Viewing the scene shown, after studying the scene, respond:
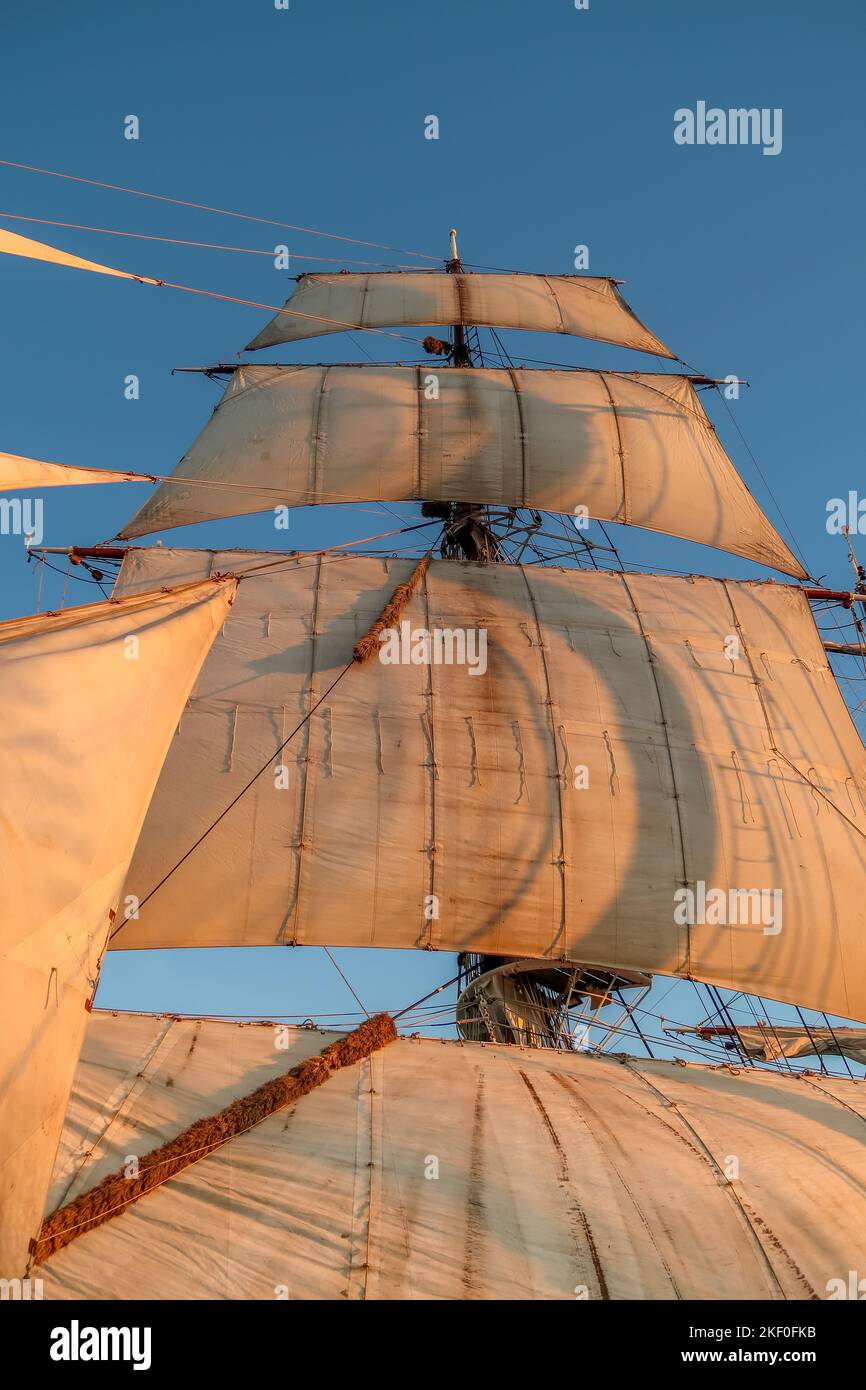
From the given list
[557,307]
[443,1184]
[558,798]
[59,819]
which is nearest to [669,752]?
[558,798]

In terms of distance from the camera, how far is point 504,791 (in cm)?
1848

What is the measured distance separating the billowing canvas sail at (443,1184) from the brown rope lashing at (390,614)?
7.65 metres

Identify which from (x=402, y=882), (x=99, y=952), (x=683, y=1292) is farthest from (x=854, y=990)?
(x=99, y=952)

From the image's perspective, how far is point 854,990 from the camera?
61.0 ft

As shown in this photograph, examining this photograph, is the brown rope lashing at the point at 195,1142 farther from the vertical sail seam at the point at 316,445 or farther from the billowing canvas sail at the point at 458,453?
the billowing canvas sail at the point at 458,453

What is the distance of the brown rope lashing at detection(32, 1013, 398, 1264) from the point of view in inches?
375

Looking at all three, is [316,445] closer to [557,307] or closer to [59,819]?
Result: [557,307]

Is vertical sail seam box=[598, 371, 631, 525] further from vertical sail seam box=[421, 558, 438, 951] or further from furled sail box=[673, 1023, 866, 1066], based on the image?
furled sail box=[673, 1023, 866, 1066]

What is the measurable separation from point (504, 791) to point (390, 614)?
14.3 feet

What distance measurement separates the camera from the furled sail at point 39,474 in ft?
34.1

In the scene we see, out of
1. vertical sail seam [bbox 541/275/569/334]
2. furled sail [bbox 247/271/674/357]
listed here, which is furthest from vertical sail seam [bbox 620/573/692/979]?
furled sail [bbox 247/271/674/357]

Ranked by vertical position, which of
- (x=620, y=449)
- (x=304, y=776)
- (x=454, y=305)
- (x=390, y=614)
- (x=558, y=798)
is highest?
→ (x=454, y=305)

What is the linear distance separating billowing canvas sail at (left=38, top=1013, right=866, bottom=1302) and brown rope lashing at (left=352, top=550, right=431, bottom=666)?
765 cm
